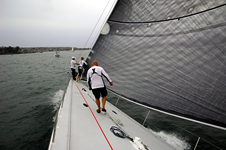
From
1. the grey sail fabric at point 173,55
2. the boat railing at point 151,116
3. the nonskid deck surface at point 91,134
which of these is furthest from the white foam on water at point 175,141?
the grey sail fabric at point 173,55

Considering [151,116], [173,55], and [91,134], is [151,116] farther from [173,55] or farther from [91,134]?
[91,134]

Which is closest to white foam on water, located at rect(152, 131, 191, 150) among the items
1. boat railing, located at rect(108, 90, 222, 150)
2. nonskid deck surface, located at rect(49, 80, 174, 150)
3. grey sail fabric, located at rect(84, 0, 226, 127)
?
boat railing, located at rect(108, 90, 222, 150)

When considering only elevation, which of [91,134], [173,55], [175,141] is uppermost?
[173,55]

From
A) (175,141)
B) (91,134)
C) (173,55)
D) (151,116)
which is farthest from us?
(151,116)

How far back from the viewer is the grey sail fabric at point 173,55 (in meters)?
1.54

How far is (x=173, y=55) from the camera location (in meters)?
1.98

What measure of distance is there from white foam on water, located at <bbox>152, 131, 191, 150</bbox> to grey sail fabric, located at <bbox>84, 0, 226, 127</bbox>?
5.01 feet

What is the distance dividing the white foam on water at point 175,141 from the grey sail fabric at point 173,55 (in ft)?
5.01

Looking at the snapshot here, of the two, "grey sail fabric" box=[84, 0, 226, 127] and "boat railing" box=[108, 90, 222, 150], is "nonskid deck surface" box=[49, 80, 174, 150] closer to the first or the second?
"boat railing" box=[108, 90, 222, 150]

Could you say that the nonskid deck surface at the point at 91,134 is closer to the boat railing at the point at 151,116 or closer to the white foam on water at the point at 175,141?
the boat railing at the point at 151,116

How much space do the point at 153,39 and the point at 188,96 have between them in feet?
3.97

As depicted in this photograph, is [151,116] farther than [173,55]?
Yes

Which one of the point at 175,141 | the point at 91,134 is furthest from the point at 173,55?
the point at 175,141

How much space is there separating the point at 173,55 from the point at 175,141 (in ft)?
7.86
